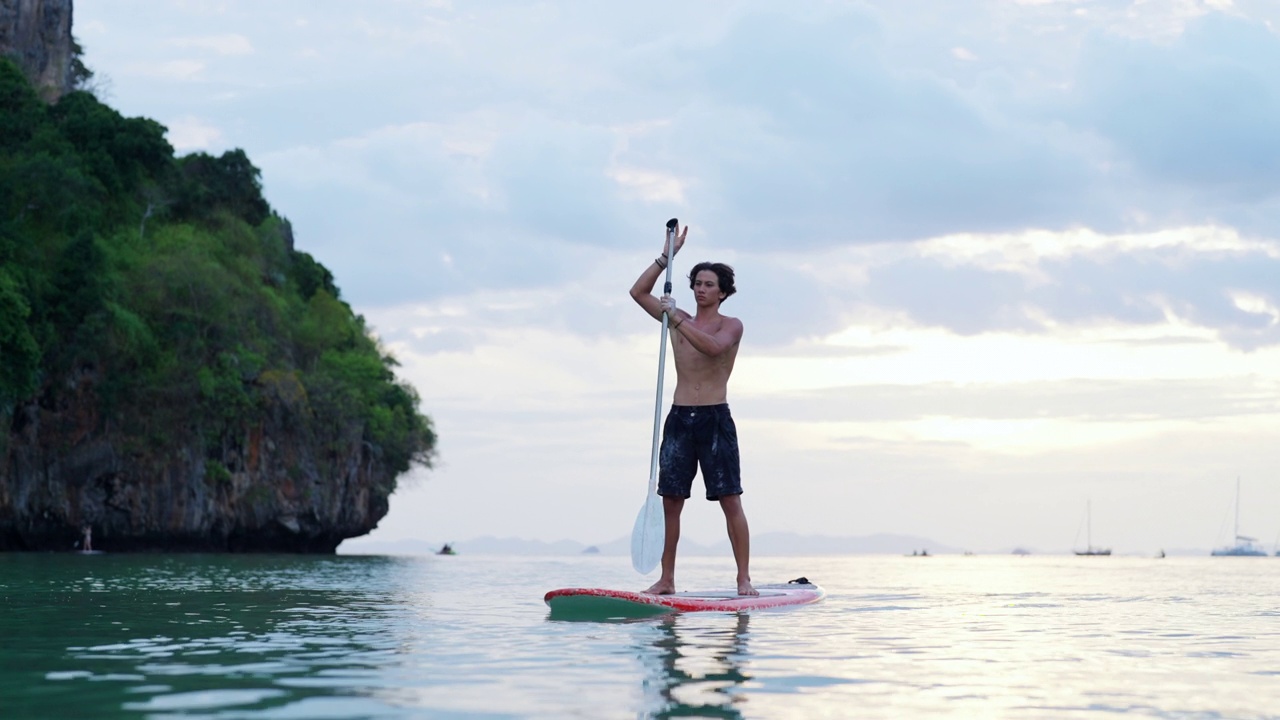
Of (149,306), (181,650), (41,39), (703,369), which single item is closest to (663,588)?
(703,369)

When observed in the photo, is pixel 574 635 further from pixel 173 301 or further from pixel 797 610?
pixel 173 301

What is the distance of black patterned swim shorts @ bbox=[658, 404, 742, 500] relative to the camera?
9.47m

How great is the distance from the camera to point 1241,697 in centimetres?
487

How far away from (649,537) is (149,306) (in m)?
37.9

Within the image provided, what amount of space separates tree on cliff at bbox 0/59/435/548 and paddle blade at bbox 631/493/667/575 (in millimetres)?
28737

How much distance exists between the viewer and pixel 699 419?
950cm

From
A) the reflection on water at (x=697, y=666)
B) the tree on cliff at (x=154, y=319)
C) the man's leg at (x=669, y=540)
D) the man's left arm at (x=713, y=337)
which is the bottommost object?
the reflection on water at (x=697, y=666)

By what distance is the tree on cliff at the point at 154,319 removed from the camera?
128 ft

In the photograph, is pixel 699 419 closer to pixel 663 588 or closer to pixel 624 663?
pixel 663 588

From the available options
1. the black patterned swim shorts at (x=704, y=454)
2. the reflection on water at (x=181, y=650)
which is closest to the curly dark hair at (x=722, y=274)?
the black patterned swim shorts at (x=704, y=454)

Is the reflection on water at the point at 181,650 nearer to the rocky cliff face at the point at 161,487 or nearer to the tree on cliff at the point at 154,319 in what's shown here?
the tree on cliff at the point at 154,319

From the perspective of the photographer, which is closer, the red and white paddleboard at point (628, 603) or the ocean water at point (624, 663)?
the ocean water at point (624, 663)

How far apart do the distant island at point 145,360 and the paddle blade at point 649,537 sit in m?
28.7

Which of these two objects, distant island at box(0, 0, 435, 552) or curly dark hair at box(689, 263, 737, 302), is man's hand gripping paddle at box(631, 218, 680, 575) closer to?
curly dark hair at box(689, 263, 737, 302)
